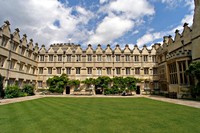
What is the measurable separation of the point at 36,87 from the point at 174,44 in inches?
1415

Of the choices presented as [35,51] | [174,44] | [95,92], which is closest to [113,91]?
[95,92]

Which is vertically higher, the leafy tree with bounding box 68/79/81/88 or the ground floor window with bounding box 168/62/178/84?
the ground floor window with bounding box 168/62/178/84

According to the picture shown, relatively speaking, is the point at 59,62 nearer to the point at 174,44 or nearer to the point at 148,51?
the point at 148,51

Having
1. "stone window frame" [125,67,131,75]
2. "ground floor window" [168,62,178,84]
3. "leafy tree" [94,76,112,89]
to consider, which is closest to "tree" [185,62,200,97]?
"ground floor window" [168,62,178,84]

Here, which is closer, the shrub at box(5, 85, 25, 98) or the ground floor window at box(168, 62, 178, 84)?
the shrub at box(5, 85, 25, 98)

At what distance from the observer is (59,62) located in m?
37.1

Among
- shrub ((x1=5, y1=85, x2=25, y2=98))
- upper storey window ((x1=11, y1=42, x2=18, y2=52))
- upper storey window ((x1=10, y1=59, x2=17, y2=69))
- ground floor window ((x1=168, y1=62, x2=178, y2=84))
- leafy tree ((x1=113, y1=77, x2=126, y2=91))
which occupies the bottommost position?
shrub ((x1=5, y1=85, x2=25, y2=98))

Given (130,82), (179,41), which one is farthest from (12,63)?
(179,41)

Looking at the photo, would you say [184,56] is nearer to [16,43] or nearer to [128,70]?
[128,70]

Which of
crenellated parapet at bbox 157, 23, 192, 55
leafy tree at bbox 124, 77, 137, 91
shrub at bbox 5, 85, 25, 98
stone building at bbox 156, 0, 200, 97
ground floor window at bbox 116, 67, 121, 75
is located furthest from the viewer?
ground floor window at bbox 116, 67, 121, 75

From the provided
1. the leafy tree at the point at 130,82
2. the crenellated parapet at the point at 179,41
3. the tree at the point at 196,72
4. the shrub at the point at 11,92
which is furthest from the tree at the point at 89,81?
the tree at the point at 196,72

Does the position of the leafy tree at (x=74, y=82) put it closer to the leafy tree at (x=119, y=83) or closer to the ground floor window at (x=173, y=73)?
the leafy tree at (x=119, y=83)

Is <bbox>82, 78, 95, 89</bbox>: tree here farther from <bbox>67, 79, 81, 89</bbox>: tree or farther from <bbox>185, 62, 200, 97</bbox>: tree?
<bbox>185, 62, 200, 97</bbox>: tree

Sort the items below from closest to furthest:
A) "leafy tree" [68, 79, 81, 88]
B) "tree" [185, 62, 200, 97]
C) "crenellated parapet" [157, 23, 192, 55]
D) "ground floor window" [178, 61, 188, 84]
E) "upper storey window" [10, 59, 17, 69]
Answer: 1. "tree" [185, 62, 200, 97]
2. "ground floor window" [178, 61, 188, 84]
3. "crenellated parapet" [157, 23, 192, 55]
4. "upper storey window" [10, 59, 17, 69]
5. "leafy tree" [68, 79, 81, 88]
